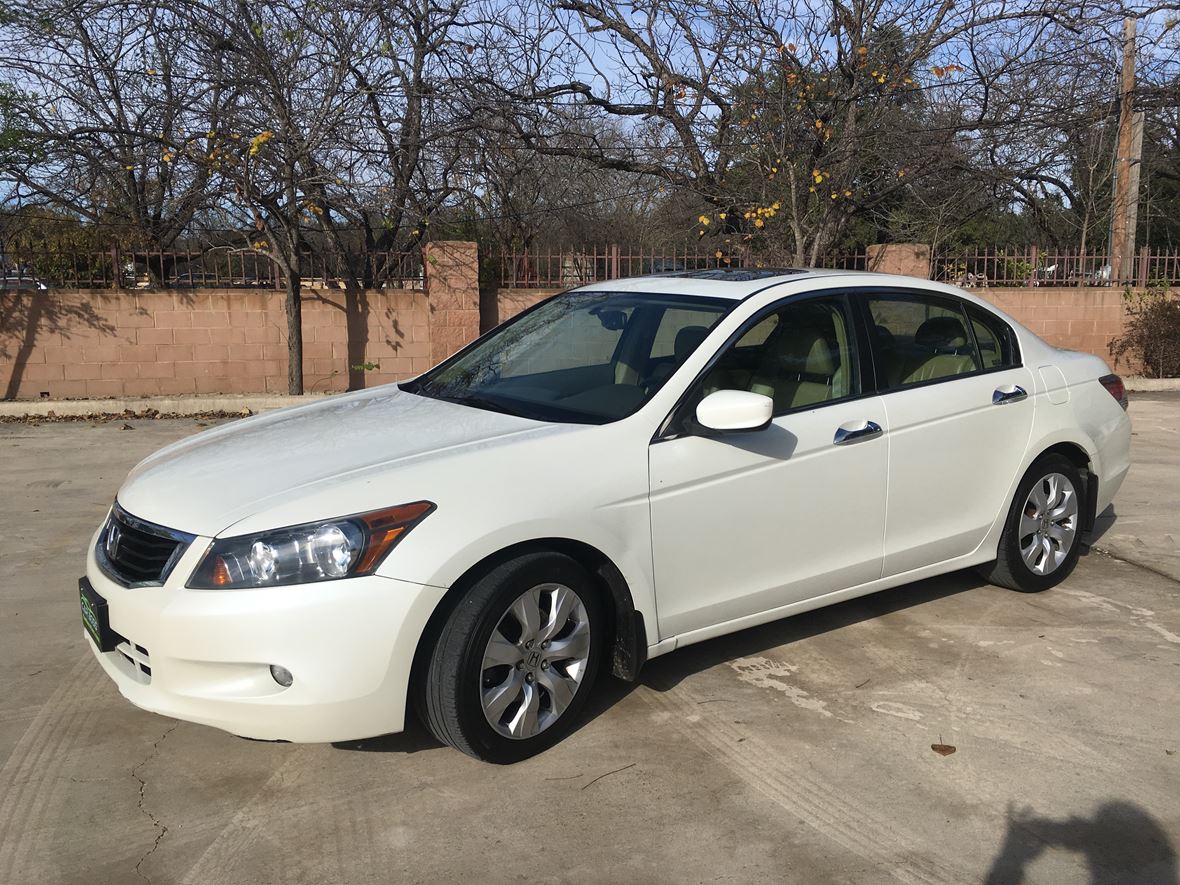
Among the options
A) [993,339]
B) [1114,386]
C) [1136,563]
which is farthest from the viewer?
[1136,563]

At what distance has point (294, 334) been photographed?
496 inches

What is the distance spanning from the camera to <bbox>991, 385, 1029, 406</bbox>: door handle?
4.94m

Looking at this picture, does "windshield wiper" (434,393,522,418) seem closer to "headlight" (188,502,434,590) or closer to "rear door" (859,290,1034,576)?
"headlight" (188,502,434,590)

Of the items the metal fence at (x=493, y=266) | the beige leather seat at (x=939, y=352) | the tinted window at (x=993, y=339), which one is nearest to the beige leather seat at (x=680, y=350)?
the beige leather seat at (x=939, y=352)

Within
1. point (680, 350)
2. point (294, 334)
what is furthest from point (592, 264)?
point (680, 350)

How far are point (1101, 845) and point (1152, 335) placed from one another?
13.2m

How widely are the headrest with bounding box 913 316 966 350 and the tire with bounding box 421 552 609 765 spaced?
7.27ft

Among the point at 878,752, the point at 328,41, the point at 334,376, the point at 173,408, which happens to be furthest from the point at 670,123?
the point at 878,752

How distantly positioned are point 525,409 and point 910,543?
71.5 inches

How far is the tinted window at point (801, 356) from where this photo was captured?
4.36 m

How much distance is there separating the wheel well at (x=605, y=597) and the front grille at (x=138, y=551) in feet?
2.64

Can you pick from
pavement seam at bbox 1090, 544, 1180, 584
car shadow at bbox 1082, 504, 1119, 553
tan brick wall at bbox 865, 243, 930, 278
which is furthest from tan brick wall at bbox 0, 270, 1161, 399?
→ pavement seam at bbox 1090, 544, 1180, 584

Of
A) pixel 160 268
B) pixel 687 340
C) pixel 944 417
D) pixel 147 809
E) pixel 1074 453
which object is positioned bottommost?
pixel 147 809

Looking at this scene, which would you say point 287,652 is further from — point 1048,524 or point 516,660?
point 1048,524
